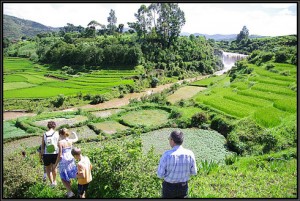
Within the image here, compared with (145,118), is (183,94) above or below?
above

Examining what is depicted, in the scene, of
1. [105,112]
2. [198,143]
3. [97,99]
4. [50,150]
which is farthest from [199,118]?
[50,150]

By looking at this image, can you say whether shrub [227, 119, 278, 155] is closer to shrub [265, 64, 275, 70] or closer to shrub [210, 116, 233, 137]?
shrub [210, 116, 233, 137]

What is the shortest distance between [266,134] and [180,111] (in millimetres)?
8116

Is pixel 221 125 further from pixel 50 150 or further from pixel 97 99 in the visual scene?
pixel 97 99

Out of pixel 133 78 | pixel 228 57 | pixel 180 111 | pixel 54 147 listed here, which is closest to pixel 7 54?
pixel 133 78

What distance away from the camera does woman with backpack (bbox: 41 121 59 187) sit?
6.73 meters

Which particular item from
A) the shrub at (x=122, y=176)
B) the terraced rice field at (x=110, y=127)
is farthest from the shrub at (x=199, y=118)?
the shrub at (x=122, y=176)

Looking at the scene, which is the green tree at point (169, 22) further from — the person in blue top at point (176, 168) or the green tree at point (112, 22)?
the person in blue top at point (176, 168)

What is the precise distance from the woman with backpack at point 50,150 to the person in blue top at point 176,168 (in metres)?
3.00

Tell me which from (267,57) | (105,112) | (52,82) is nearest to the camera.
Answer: (105,112)

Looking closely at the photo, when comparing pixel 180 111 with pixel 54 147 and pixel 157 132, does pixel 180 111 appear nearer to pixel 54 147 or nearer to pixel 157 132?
pixel 157 132

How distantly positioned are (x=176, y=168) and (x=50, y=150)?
328 centimetres

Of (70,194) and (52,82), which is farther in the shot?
(52,82)

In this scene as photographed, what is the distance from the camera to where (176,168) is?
473 centimetres
